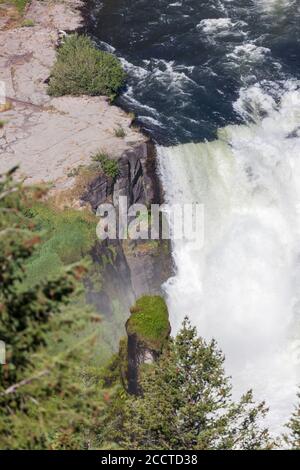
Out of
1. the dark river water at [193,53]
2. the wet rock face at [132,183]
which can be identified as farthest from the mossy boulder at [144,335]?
the dark river water at [193,53]

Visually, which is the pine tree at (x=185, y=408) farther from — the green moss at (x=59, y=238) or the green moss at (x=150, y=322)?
the green moss at (x=59, y=238)

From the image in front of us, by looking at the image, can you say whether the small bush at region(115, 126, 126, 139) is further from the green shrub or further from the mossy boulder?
the mossy boulder

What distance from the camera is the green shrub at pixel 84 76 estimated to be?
3862 centimetres

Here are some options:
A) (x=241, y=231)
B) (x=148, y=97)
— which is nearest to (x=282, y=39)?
(x=148, y=97)

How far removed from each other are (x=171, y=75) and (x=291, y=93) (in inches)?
270

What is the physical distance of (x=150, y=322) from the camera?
27.1 m

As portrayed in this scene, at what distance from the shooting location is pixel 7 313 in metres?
12.9

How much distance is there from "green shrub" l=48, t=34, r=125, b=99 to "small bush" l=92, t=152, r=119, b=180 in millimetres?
6664

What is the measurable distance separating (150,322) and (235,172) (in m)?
11.8

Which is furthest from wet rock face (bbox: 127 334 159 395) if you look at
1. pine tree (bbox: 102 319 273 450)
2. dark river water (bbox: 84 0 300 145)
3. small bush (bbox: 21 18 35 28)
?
small bush (bbox: 21 18 35 28)

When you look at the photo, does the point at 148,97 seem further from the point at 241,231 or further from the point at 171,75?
the point at 241,231

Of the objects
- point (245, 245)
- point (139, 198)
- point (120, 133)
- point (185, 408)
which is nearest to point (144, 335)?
point (185, 408)

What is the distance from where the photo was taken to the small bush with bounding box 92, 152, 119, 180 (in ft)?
106

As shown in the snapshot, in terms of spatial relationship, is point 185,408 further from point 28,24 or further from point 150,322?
point 28,24
